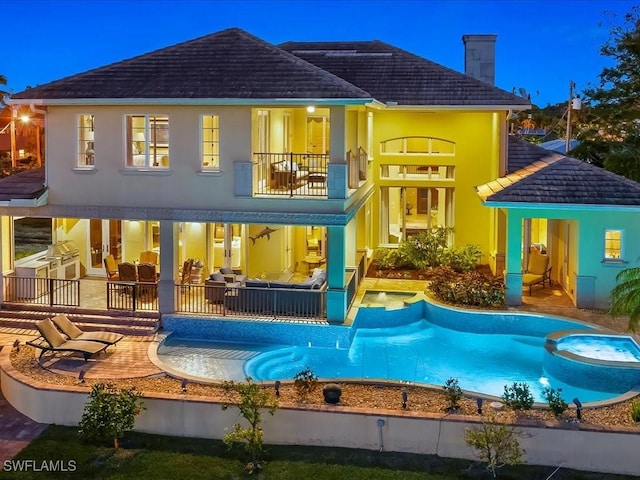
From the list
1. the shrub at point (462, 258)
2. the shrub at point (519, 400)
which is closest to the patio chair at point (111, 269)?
the shrub at point (462, 258)

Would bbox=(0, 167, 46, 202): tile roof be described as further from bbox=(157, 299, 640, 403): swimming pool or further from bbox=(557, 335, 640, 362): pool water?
bbox=(557, 335, 640, 362): pool water

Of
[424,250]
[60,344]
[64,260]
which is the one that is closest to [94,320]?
[60,344]

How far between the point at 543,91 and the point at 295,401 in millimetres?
153689

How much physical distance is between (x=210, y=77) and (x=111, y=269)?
A: 6.72m

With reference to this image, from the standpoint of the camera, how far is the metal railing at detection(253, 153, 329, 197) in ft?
66.2

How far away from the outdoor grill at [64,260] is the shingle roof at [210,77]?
491 cm

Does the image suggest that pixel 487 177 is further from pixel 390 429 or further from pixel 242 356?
pixel 390 429

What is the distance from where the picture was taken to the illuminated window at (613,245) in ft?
71.5

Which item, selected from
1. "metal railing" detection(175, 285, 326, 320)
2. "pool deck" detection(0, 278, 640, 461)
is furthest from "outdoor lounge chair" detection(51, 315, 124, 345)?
"metal railing" detection(175, 285, 326, 320)

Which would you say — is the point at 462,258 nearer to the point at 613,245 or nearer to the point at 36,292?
the point at 613,245

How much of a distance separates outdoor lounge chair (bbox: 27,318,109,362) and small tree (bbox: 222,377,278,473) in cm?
523

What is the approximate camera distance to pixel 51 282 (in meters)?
20.5

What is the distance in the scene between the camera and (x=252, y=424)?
1283 cm

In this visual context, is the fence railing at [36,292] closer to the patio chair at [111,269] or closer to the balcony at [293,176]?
the patio chair at [111,269]
